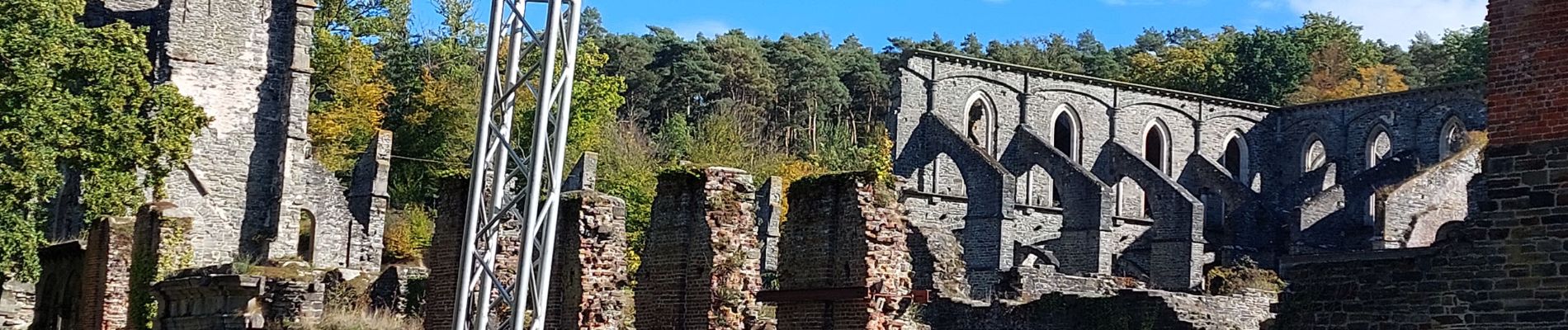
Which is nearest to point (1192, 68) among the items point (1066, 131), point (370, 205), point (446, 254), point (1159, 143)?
point (1159, 143)

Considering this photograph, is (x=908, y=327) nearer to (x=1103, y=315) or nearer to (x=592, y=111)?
(x=1103, y=315)

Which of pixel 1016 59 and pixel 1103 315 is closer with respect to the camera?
pixel 1103 315

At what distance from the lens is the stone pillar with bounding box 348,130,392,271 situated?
36281mm

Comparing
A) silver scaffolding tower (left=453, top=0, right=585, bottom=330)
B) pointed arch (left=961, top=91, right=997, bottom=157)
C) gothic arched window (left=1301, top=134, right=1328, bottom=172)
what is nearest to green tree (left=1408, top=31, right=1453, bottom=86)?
gothic arched window (left=1301, top=134, right=1328, bottom=172)

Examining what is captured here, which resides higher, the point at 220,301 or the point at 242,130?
the point at 242,130

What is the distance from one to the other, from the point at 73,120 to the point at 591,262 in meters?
10.8

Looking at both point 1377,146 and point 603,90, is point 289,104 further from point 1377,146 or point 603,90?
point 1377,146

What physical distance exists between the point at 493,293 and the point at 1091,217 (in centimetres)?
2700

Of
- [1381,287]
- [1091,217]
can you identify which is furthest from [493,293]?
[1091,217]

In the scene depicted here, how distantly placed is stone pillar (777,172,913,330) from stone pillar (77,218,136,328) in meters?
9.57

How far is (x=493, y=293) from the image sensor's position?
2158 centimetres

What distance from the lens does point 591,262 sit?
799 inches

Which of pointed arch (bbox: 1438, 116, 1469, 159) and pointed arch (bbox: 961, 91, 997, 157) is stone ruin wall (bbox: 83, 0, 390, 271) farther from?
pointed arch (bbox: 1438, 116, 1469, 159)

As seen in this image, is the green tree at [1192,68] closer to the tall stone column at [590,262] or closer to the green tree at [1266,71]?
the green tree at [1266,71]
